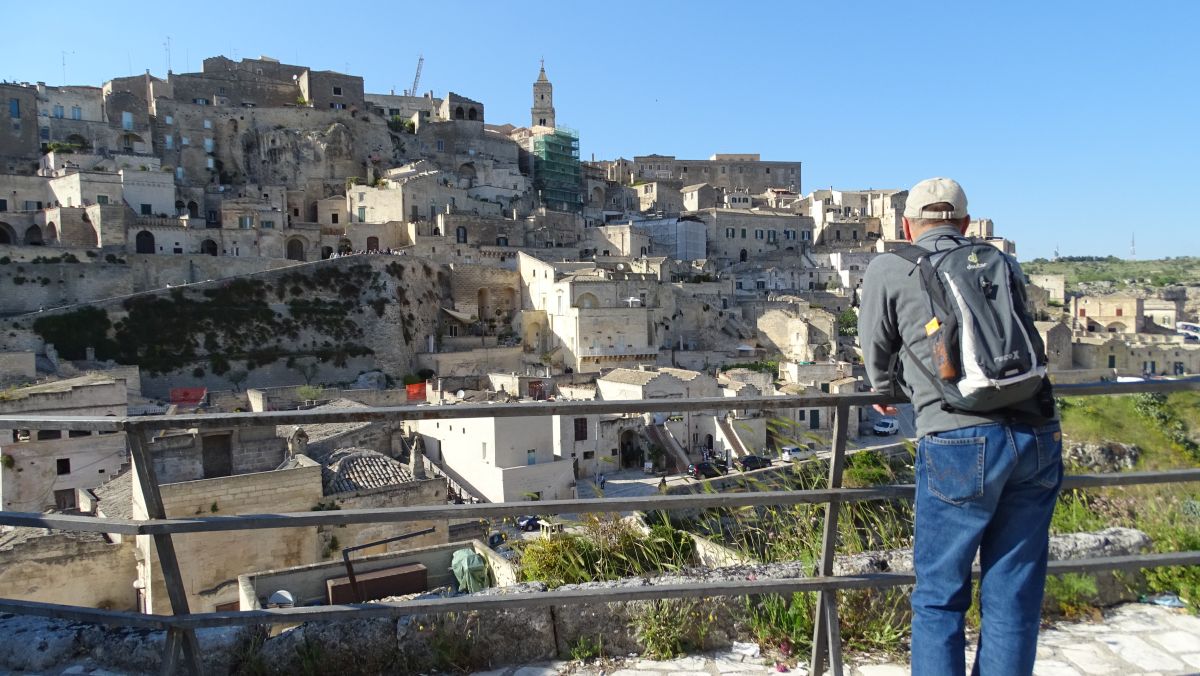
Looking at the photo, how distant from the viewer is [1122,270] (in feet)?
435

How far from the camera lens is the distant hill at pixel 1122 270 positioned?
10693cm

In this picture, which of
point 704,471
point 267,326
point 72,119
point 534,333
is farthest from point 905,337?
point 72,119

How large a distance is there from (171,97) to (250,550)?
5250cm

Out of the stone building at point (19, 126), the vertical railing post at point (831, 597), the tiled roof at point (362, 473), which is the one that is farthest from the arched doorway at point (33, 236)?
the vertical railing post at point (831, 597)

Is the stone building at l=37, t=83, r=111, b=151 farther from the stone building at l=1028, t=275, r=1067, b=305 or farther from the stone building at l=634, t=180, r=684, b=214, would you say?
the stone building at l=1028, t=275, r=1067, b=305

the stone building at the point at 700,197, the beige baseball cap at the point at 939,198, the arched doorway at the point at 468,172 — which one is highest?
the arched doorway at the point at 468,172

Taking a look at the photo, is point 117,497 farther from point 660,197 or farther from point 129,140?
point 660,197

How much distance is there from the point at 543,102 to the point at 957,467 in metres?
89.1

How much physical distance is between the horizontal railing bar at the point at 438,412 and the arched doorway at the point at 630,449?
2287cm

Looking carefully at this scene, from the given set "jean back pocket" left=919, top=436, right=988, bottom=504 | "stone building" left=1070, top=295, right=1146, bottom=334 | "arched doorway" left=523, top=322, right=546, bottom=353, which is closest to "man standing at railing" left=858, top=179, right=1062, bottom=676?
"jean back pocket" left=919, top=436, right=988, bottom=504

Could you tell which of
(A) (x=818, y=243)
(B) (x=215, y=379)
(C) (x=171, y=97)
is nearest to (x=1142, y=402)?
(B) (x=215, y=379)

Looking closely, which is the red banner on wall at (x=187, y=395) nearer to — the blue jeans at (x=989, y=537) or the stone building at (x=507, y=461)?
the stone building at (x=507, y=461)

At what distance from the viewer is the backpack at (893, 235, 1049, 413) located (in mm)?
2201

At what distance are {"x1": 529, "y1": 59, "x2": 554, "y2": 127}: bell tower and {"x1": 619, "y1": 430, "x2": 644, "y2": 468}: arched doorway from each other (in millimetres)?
66142
